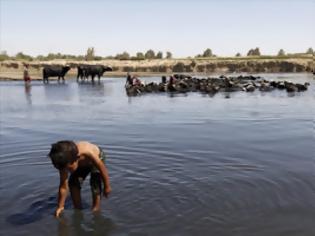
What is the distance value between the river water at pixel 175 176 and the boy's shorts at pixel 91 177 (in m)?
0.49

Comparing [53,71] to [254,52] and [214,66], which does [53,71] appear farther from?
[254,52]

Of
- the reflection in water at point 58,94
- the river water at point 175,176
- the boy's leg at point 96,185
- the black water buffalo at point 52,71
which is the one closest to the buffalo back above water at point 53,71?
the black water buffalo at point 52,71

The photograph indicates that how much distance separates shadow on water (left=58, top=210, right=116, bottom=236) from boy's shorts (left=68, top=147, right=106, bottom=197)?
1.30 feet

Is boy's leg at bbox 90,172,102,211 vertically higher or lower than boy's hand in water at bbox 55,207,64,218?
higher

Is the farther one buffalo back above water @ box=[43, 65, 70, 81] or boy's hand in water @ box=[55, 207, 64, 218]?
buffalo back above water @ box=[43, 65, 70, 81]

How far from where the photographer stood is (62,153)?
5527mm

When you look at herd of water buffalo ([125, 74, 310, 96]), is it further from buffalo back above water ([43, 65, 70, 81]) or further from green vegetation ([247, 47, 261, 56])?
green vegetation ([247, 47, 261, 56])

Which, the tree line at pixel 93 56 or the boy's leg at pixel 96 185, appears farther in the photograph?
the tree line at pixel 93 56

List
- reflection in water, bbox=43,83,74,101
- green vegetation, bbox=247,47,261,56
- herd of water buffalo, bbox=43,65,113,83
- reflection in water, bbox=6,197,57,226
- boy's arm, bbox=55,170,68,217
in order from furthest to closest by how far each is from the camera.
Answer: green vegetation, bbox=247,47,261,56, herd of water buffalo, bbox=43,65,113,83, reflection in water, bbox=43,83,74,101, reflection in water, bbox=6,197,57,226, boy's arm, bbox=55,170,68,217

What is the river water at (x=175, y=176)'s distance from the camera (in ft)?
21.3

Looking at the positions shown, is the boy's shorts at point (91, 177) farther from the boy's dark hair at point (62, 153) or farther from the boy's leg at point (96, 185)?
the boy's dark hair at point (62, 153)

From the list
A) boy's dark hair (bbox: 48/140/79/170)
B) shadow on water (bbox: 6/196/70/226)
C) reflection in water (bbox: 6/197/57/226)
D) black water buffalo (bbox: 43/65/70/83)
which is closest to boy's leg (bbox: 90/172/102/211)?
shadow on water (bbox: 6/196/70/226)

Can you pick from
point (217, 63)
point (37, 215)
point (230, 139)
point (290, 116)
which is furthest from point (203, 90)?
point (217, 63)

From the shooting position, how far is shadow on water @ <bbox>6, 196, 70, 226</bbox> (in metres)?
6.71
